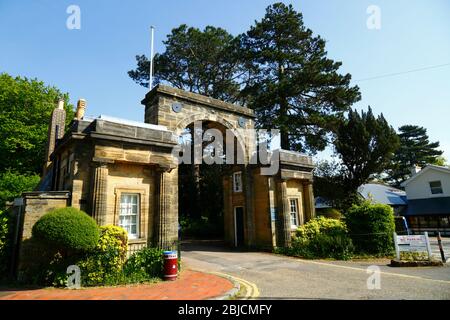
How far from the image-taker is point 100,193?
380 inches

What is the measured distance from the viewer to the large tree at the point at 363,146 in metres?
21.9

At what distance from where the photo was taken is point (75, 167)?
9.87 metres

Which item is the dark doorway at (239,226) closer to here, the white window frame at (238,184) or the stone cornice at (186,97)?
the white window frame at (238,184)

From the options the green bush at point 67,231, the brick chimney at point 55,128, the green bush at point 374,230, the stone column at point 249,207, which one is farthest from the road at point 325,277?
the brick chimney at point 55,128

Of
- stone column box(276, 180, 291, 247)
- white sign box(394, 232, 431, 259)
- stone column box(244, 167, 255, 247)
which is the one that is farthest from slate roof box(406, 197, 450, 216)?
stone column box(244, 167, 255, 247)

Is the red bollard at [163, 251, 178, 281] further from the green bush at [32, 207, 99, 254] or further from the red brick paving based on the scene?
the green bush at [32, 207, 99, 254]

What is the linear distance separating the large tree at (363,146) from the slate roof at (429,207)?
899 centimetres

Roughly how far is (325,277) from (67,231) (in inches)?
343

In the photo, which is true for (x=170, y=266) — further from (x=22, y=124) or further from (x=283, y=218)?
(x=22, y=124)

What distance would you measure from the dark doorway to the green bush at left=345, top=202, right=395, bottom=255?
271 inches

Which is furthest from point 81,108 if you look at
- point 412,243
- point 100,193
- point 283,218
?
point 412,243

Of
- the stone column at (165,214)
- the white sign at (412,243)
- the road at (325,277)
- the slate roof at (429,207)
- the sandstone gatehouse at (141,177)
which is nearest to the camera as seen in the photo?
the road at (325,277)
